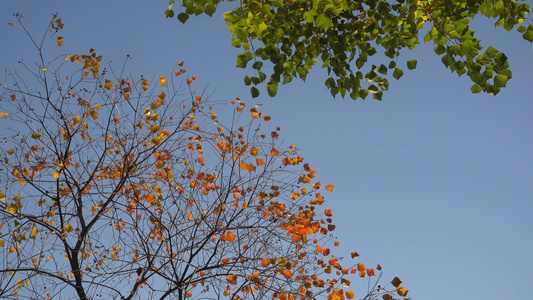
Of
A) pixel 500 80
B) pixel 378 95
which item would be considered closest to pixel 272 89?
pixel 378 95

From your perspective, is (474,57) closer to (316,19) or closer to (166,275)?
(316,19)

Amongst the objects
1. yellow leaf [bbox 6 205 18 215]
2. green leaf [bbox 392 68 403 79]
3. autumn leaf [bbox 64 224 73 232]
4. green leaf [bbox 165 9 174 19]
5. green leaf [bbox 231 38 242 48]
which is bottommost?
autumn leaf [bbox 64 224 73 232]

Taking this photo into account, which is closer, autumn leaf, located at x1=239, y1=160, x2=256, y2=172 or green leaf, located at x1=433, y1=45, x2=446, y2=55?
green leaf, located at x1=433, y1=45, x2=446, y2=55

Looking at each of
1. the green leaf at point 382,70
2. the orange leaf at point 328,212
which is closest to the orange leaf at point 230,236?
the orange leaf at point 328,212

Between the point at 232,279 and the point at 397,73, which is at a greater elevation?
the point at 397,73

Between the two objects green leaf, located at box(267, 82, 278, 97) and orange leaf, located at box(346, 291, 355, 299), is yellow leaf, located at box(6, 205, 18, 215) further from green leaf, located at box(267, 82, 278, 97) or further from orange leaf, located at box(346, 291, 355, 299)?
orange leaf, located at box(346, 291, 355, 299)

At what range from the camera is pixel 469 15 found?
4.27 metres

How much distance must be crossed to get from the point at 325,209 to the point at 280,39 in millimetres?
2416

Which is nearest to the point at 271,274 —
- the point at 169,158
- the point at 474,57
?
the point at 169,158

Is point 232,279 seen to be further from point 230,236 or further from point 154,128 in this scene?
point 154,128

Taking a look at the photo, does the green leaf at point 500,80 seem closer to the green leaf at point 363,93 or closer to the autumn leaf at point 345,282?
the green leaf at point 363,93

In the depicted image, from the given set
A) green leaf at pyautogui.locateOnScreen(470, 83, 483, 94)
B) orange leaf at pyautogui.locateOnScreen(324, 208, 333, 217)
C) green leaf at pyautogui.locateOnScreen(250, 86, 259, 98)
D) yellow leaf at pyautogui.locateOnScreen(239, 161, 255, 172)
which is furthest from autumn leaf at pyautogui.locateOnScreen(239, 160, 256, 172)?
green leaf at pyautogui.locateOnScreen(470, 83, 483, 94)

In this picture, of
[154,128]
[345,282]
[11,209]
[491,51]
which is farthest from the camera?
[154,128]

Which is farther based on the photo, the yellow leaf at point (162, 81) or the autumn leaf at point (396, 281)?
the yellow leaf at point (162, 81)
